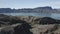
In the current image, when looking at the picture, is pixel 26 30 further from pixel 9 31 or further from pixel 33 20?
pixel 33 20

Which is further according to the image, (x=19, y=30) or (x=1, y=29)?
(x=19, y=30)

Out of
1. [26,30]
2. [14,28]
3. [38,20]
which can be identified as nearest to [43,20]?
[38,20]

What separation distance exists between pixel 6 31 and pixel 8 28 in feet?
2.53

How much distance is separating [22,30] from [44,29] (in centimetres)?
305

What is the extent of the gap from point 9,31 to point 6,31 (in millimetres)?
372

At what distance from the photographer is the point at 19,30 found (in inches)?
921

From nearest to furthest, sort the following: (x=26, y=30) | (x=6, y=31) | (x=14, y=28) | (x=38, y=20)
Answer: (x=6, y=31) < (x=14, y=28) < (x=26, y=30) < (x=38, y=20)

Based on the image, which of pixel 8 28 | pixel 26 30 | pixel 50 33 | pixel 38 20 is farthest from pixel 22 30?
pixel 38 20

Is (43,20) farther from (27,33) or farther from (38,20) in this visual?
(27,33)

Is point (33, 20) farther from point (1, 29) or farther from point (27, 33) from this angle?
point (1, 29)

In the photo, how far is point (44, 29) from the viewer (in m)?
23.0

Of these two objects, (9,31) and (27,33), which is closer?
(9,31)

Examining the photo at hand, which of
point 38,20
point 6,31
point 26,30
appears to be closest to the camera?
point 6,31

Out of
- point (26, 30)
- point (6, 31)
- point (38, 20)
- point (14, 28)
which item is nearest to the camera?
A: point (6, 31)
